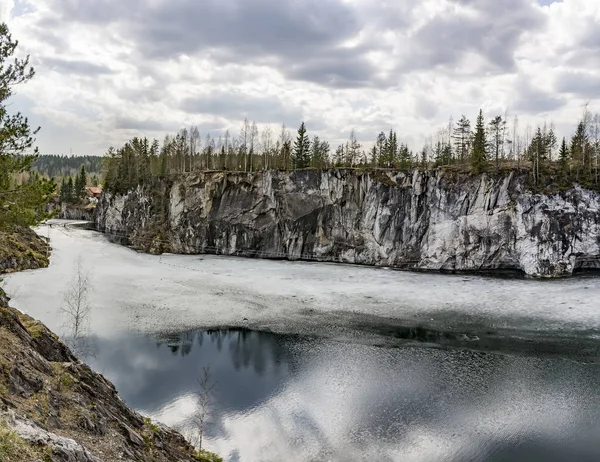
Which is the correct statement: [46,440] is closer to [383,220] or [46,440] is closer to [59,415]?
[59,415]

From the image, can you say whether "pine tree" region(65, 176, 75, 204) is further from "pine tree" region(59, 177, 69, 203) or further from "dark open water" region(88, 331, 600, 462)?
"dark open water" region(88, 331, 600, 462)

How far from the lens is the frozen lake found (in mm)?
17953

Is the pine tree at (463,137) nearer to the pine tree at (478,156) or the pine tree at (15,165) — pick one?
the pine tree at (478,156)

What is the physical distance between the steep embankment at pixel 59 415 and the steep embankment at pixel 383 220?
44.1 m

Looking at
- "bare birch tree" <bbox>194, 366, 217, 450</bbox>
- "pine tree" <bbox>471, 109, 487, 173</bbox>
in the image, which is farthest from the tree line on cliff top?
"bare birch tree" <bbox>194, 366, 217, 450</bbox>

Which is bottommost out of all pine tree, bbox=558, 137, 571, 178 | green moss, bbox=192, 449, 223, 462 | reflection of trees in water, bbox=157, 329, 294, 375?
green moss, bbox=192, 449, 223, 462

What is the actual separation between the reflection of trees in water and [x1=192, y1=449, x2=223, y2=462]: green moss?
26.5 feet

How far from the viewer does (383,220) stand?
5738 centimetres

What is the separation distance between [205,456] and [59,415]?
19.9ft

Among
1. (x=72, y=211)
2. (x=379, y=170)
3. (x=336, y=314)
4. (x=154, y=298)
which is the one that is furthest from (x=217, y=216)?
(x=72, y=211)

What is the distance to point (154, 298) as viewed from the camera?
37219 millimetres

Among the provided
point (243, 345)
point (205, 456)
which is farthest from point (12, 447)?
point (243, 345)

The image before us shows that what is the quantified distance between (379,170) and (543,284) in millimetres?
23470

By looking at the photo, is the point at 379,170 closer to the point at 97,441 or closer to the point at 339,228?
the point at 339,228
